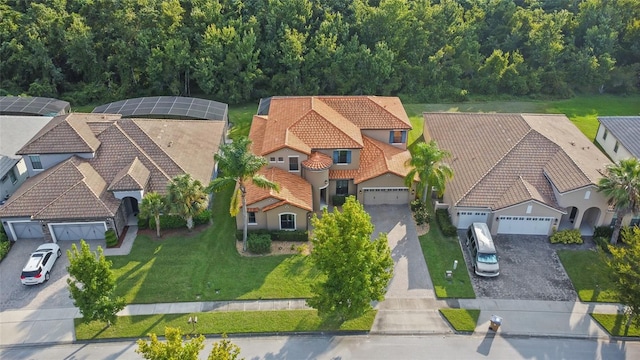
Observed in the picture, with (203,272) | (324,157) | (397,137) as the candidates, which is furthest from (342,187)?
(203,272)

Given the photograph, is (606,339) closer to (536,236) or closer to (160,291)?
(536,236)

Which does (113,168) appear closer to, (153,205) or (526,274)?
(153,205)

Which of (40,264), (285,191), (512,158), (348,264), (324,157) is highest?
(324,157)

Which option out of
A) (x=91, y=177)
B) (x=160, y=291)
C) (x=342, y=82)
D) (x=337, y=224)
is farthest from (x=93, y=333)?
(x=342, y=82)

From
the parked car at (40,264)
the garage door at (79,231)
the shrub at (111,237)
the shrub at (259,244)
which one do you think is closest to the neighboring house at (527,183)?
the shrub at (259,244)

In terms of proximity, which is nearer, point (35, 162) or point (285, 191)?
point (285, 191)

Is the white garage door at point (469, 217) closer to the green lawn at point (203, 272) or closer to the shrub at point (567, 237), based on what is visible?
the shrub at point (567, 237)
